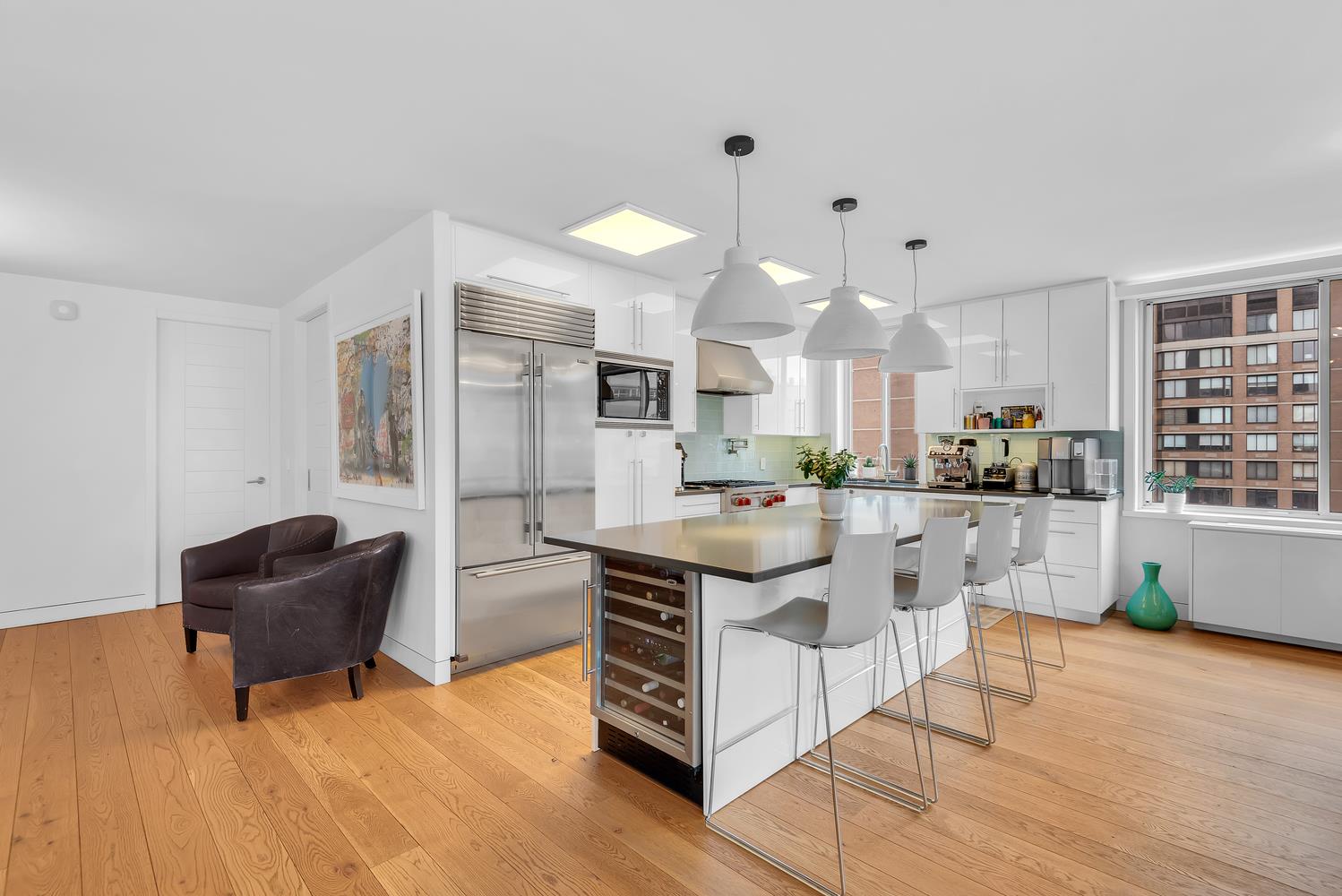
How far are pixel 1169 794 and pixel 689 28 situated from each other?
3.09 metres

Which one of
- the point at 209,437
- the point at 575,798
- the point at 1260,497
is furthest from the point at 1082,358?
the point at 209,437

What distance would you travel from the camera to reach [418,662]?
3.55m

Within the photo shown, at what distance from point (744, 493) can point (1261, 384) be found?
12.2 feet

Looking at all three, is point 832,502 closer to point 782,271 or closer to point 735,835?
point 735,835

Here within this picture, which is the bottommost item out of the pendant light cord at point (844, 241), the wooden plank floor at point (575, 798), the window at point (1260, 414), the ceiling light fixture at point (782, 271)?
the wooden plank floor at point (575, 798)

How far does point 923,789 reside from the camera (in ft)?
7.57

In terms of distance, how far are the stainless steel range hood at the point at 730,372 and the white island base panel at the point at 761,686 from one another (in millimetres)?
2657

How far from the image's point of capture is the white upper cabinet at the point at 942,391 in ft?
17.9

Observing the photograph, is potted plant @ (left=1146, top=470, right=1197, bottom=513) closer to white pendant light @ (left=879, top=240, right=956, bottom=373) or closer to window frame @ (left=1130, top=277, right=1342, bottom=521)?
window frame @ (left=1130, top=277, right=1342, bottom=521)

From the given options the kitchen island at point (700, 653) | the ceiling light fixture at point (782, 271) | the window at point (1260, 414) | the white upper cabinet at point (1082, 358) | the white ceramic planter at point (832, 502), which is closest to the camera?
the kitchen island at point (700, 653)

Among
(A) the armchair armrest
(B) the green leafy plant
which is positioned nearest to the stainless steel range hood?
(B) the green leafy plant

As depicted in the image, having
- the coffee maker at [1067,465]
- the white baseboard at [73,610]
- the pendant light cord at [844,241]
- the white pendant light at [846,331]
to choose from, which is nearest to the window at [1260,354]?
the coffee maker at [1067,465]

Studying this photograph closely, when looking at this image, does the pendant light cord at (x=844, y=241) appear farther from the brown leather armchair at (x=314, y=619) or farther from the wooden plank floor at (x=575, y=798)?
the brown leather armchair at (x=314, y=619)

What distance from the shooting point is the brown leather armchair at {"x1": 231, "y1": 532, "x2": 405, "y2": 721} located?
2943 millimetres
